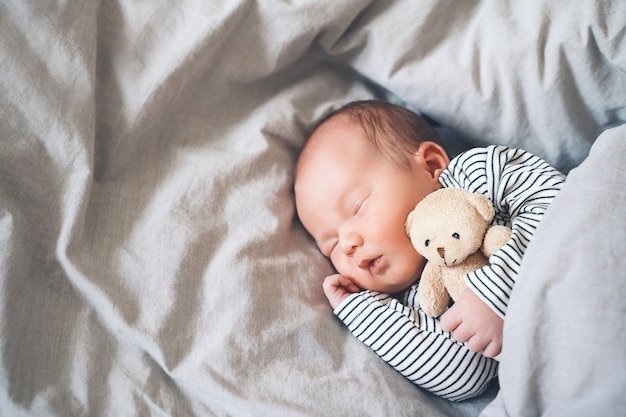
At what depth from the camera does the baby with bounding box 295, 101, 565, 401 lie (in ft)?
2.76

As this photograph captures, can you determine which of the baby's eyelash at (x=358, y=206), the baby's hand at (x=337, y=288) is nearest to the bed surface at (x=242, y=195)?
the baby's hand at (x=337, y=288)

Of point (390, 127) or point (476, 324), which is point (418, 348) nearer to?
point (476, 324)

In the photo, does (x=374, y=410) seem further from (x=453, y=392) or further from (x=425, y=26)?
(x=425, y=26)

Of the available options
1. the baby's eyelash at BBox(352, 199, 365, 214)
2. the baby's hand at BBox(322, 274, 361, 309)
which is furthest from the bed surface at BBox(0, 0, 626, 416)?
the baby's eyelash at BBox(352, 199, 365, 214)

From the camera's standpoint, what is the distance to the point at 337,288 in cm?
103

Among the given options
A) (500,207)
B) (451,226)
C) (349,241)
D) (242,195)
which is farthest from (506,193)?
(242,195)

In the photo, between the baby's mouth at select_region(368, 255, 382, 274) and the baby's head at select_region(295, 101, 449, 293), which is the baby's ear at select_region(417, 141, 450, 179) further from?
the baby's mouth at select_region(368, 255, 382, 274)

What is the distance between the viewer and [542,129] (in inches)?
41.1

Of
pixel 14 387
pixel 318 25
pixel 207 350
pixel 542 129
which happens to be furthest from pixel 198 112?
pixel 542 129

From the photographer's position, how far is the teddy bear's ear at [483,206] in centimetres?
86

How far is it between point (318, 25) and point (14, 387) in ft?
2.71

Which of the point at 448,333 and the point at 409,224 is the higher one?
the point at 409,224

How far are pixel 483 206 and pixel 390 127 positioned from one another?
0.94 ft

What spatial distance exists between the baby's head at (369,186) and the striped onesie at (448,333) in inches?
2.5
